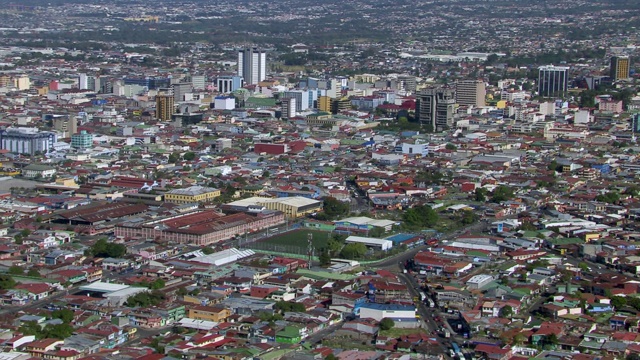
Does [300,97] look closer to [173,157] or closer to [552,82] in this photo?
[552,82]

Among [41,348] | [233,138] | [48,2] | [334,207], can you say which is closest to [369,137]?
[233,138]

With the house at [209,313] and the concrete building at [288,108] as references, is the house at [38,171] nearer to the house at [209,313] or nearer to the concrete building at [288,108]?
the concrete building at [288,108]

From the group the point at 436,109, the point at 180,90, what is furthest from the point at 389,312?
the point at 180,90

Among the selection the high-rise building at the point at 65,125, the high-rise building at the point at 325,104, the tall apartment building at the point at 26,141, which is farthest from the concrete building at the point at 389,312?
the high-rise building at the point at 325,104

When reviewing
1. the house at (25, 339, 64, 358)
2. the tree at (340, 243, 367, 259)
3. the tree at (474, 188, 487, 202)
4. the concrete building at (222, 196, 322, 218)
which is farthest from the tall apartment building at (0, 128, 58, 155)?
the house at (25, 339, 64, 358)

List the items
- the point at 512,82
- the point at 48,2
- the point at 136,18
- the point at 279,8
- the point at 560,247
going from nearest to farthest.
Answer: the point at 560,247 < the point at 512,82 < the point at 136,18 < the point at 279,8 < the point at 48,2

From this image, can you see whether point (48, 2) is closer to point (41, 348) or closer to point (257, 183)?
point (257, 183)

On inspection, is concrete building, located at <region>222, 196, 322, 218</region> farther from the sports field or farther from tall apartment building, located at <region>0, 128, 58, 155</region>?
tall apartment building, located at <region>0, 128, 58, 155</region>
